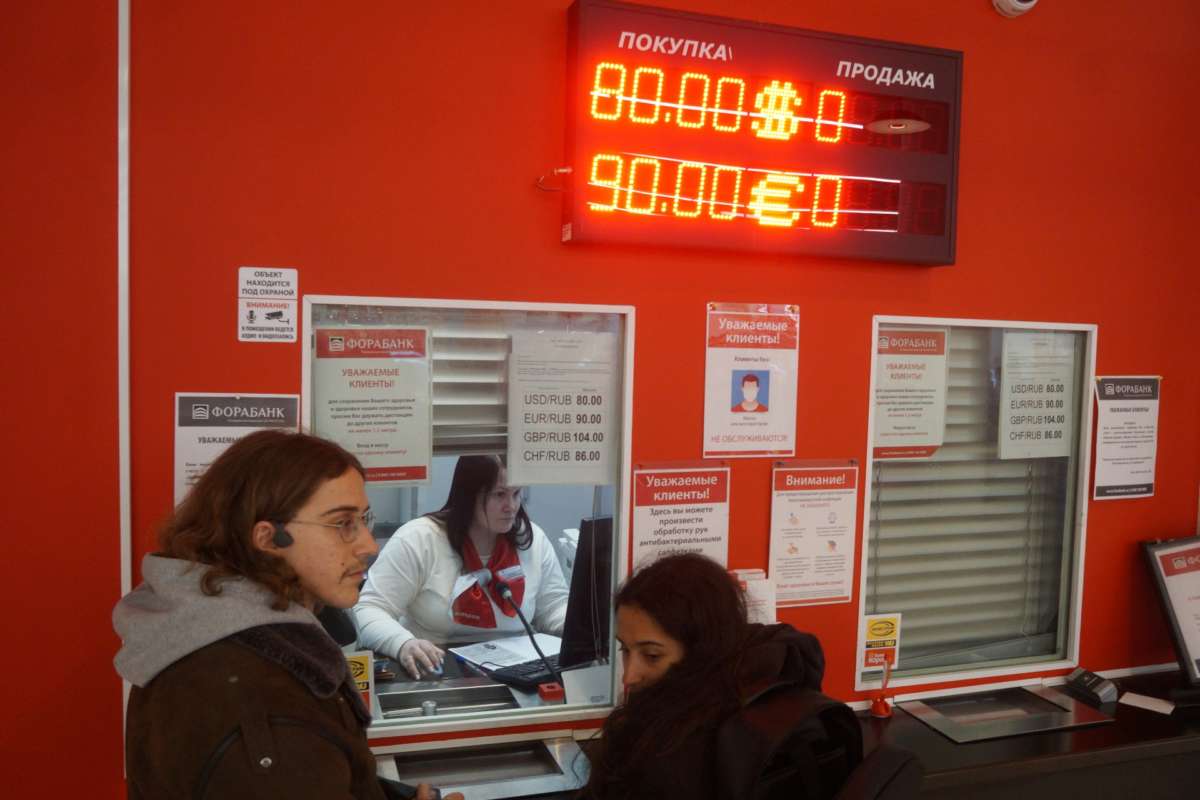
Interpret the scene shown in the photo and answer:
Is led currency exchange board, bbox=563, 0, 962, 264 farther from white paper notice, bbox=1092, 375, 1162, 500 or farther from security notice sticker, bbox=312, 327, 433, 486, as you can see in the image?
white paper notice, bbox=1092, 375, 1162, 500

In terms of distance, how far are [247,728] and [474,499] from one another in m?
1.13

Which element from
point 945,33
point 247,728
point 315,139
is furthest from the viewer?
point 945,33

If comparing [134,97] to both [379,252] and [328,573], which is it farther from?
[328,573]

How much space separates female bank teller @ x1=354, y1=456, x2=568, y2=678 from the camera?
216 centimetres

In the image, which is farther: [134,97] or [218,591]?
[134,97]

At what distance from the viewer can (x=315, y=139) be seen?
6.42ft

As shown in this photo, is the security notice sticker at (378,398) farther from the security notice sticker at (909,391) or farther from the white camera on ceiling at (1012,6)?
the white camera on ceiling at (1012,6)

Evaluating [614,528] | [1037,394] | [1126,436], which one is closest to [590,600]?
[614,528]

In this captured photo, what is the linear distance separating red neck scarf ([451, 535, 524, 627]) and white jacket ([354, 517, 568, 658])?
1 centimetres

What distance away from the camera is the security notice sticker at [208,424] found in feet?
6.20

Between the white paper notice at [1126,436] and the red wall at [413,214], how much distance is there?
7 cm

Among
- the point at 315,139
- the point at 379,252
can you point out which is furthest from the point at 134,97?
the point at 379,252

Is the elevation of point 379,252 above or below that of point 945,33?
below

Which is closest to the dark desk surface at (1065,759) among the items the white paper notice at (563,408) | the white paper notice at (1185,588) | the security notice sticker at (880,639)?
the security notice sticker at (880,639)
